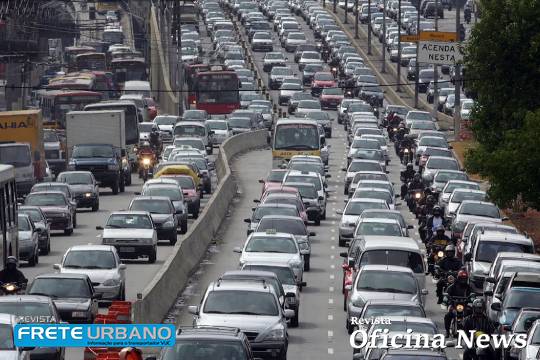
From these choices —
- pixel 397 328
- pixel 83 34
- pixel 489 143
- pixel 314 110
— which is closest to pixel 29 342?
pixel 397 328

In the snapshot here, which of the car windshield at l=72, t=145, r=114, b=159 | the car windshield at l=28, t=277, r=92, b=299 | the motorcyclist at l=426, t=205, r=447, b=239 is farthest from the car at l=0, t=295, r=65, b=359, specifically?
the car windshield at l=72, t=145, r=114, b=159

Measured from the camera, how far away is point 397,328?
28.8 m

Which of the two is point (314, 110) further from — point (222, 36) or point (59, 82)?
point (222, 36)

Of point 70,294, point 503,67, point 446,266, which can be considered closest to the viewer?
point 70,294

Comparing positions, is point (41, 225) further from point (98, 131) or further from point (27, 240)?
point (98, 131)

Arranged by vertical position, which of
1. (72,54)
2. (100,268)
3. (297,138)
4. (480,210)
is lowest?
(72,54)

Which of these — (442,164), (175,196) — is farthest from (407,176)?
(175,196)

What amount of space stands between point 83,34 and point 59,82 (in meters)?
72.1

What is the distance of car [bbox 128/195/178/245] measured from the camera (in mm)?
52062

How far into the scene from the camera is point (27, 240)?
4628cm

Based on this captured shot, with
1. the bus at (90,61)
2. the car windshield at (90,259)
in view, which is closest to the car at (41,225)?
the car windshield at (90,259)

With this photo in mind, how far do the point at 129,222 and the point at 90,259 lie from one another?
802 cm

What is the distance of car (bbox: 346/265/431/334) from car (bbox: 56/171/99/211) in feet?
84.3

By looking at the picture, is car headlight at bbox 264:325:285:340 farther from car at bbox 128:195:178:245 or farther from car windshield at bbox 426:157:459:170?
car windshield at bbox 426:157:459:170
